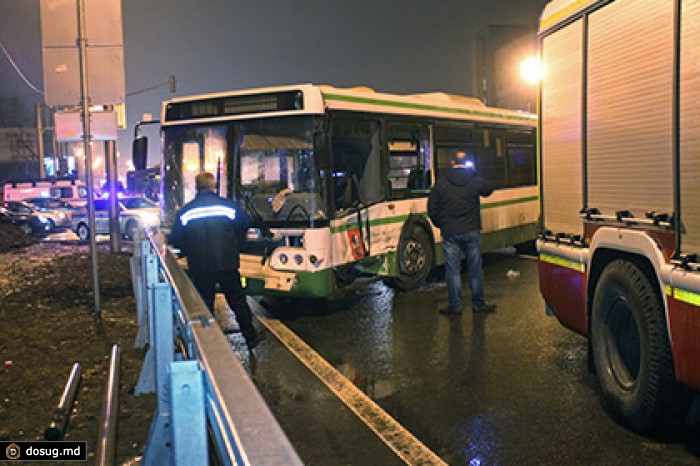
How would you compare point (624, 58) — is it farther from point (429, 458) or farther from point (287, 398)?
point (287, 398)

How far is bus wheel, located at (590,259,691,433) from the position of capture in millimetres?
4715

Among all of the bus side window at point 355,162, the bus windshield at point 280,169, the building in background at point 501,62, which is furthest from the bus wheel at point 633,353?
the building in background at point 501,62

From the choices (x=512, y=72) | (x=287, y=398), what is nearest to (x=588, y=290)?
(x=287, y=398)

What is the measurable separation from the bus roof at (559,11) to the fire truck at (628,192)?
14mm

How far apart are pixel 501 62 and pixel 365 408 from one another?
54.4 m

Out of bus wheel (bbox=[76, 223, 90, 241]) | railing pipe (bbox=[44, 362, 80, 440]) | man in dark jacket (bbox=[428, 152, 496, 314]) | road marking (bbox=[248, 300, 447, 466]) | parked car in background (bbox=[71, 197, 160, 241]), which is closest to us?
road marking (bbox=[248, 300, 447, 466])

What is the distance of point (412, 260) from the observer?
441 inches

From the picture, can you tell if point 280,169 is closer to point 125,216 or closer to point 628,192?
point 628,192

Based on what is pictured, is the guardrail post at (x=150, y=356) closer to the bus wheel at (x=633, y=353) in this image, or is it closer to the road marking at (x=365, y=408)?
the road marking at (x=365, y=408)

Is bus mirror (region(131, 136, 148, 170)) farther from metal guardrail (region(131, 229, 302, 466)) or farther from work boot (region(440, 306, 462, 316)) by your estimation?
metal guardrail (region(131, 229, 302, 466))

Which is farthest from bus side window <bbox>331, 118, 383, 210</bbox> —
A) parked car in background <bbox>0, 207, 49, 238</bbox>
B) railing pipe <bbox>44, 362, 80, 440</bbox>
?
parked car in background <bbox>0, 207, 49, 238</bbox>

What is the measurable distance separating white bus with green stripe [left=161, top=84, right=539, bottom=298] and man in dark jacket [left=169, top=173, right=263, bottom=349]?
55.1 inches

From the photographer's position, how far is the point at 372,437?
5.25 m

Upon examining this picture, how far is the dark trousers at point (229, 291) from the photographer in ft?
25.2
